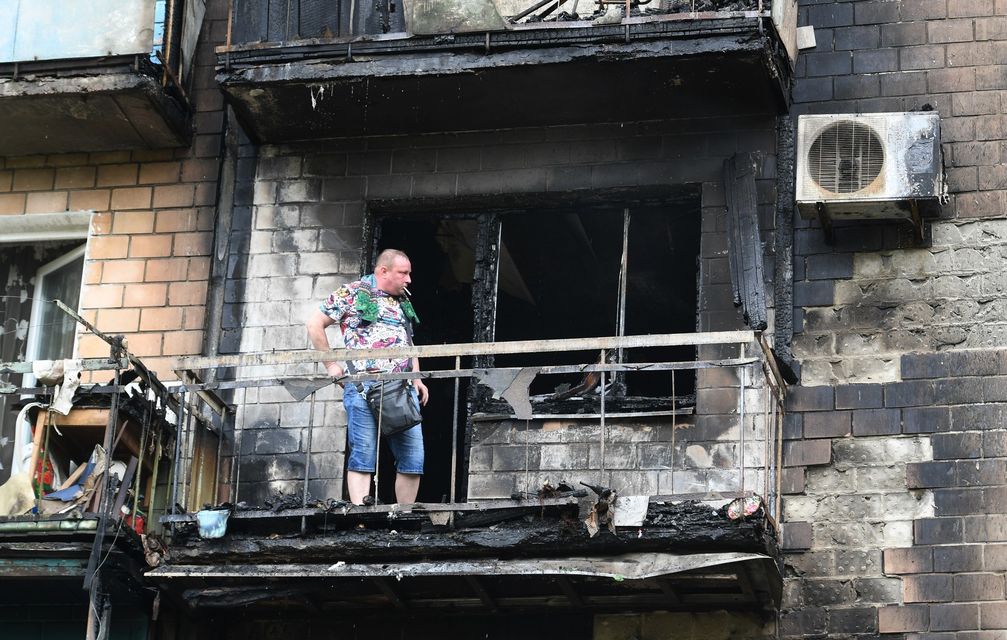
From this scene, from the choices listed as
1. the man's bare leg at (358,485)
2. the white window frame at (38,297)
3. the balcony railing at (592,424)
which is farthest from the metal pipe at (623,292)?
the white window frame at (38,297)

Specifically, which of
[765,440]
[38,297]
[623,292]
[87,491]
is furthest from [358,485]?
[38,297]

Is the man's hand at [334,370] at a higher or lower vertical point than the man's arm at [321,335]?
lower

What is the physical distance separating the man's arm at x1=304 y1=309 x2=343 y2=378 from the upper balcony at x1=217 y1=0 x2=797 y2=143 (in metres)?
1.65

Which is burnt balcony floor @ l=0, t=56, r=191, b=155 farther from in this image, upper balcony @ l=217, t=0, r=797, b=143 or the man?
the man

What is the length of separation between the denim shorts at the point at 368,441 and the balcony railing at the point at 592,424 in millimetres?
263

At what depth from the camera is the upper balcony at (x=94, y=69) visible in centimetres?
1239

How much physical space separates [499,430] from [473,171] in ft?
6.17

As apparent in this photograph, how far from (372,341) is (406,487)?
95 centimetres

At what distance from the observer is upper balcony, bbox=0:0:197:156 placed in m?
12.4

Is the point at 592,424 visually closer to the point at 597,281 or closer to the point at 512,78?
the point at 512,78

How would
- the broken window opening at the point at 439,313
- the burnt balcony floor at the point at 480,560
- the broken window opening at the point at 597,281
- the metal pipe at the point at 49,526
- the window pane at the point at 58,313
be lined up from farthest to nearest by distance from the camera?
the broken window opening at the point at 439,313, the window pane at the point at 58,313, the broken window opening at the point at 597,281, the metal pipe at the point at 49,526, the burnt balcony floor at the point at 480,560

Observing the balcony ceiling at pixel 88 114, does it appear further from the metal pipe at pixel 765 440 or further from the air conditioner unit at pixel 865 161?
the metal pipe at pixel 765 440

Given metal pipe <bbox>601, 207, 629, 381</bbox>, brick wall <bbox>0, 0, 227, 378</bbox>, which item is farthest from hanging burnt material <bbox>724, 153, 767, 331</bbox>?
brick wall <bbox>0, 0, 227, 378</bbox>

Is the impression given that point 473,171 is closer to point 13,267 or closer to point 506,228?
point 506,228
